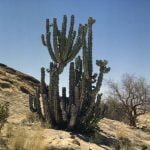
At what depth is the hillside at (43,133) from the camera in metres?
10.1

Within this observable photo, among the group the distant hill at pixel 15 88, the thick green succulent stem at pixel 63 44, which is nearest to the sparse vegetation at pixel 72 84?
the thick green succulent stem at pixel 63 44

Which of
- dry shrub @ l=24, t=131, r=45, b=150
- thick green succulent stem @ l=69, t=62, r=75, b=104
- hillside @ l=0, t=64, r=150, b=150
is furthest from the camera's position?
thick green succulent stem @ l=69, t=62, r=75, b=104

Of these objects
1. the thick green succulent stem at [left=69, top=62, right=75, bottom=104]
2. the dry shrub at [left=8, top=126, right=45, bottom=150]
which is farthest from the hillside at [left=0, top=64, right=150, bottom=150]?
the thick green succulent stem at [left=69, top=62, right=75, bottom=104]

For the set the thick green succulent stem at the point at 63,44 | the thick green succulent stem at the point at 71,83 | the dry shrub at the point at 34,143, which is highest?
the thick green succulent stem at the point at 63,44

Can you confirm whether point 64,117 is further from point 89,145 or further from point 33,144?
point 33,144

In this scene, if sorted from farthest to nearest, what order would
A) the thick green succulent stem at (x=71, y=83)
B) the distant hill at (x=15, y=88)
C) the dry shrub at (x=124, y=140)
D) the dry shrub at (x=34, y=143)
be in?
1. the distant hill at (x=15, y=88)
2. the thick green succulent stem at (x=71, y=83)
3. the dry shrub at (x=124, y=140)
4. the dry shrub at (x=34, y=143)

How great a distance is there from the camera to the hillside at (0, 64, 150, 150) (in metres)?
10.1

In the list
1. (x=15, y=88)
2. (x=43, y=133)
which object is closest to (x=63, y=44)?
(x=43, y=133)

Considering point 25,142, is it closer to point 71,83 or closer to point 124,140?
point 71,83

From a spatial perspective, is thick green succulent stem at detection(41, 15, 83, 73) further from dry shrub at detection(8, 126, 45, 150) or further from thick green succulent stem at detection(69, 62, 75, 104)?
dry shrub at detection(8, 126, 45, 150)

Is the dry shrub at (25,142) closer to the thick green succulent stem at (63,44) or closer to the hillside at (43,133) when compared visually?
the hillside at (43,133)

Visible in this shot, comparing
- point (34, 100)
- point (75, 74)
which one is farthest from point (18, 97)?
point (75, 74)

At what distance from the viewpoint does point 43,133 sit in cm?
1086

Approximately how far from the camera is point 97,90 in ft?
42.8
